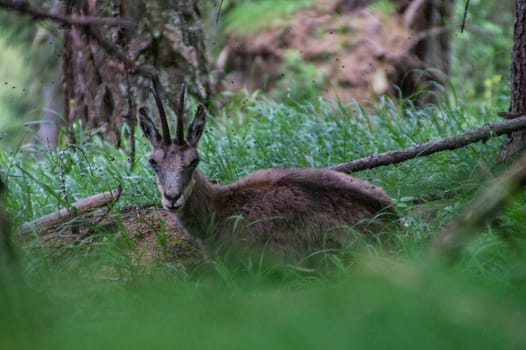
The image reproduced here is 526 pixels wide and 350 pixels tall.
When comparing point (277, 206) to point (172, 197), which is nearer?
point (172, 197)

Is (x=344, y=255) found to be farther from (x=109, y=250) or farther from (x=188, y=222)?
(x=109, y=250)

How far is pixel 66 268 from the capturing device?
4.27 metres

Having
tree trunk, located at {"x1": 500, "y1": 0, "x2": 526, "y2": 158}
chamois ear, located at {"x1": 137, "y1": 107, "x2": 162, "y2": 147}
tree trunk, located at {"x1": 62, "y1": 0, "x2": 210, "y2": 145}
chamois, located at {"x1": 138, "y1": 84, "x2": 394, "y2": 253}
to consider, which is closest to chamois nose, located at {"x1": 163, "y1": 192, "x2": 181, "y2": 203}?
chamois, located at {"x1": 138, "y1": 84, "x2": 394, "y2": 253}

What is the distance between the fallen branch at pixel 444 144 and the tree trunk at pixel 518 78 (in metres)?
0.11

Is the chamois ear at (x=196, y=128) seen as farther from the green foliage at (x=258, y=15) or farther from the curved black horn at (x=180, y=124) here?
the green foliage at (x=258, y=15)

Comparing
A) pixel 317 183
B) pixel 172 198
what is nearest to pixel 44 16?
pixel 172 198

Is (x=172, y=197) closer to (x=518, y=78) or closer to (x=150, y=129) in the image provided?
(x=150, y=129)

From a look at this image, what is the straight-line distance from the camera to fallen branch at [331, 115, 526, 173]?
4816 millimetres

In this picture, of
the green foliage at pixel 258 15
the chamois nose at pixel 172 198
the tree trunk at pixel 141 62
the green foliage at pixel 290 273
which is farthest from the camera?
the green foliage at pixel 258 15

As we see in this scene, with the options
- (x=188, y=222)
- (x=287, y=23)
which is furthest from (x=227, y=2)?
(x=188, y=222)

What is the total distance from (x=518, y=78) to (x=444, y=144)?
69 cm

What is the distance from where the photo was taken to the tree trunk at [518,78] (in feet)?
16.0

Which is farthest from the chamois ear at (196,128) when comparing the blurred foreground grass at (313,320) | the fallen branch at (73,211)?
the blurred foreground grass at (313,320)

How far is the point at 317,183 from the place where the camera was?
16.5 ft
